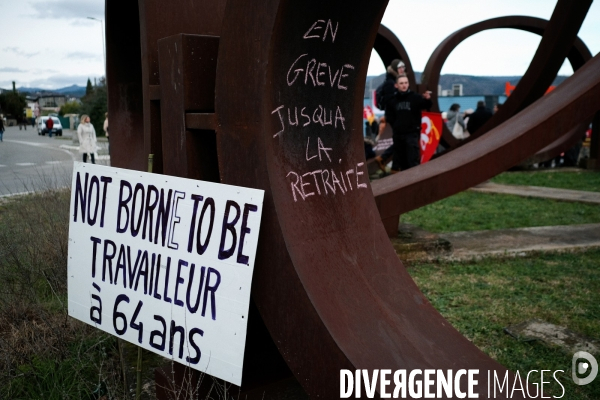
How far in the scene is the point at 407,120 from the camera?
7.78 meters

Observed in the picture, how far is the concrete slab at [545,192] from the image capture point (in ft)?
27.2

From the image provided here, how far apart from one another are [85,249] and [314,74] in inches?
51.2

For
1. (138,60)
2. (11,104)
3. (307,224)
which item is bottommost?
(307,224)

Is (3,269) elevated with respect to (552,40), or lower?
lower

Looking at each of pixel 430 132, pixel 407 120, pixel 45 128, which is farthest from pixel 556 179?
pixel 45 128

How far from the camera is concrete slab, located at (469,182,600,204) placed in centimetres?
830

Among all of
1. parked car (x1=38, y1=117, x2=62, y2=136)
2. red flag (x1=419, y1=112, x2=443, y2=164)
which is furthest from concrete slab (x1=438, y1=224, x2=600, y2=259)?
parked car (x1=38, y1=117, x2=62, y2=136)

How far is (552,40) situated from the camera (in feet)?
25.9

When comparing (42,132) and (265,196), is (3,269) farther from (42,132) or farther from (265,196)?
(42,132)

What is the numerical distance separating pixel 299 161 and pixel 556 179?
31.7ft

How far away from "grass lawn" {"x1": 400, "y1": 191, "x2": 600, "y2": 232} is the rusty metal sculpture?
416 centimetres

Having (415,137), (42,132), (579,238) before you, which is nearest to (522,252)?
(579,238)

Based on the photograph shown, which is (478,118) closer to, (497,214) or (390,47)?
(390,47)

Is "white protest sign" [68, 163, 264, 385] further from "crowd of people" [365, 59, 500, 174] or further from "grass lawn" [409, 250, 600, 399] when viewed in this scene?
"crowd of people" [365, 59, 500, 174]
